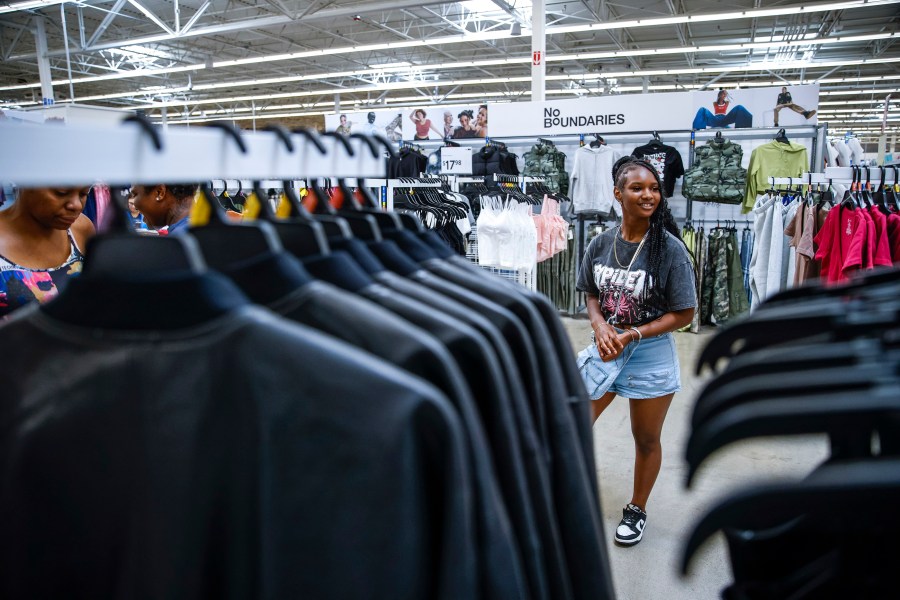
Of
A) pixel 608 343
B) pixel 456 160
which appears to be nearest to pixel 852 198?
pixel 608 343

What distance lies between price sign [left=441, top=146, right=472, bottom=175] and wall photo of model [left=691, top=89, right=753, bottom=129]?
3.11 metres

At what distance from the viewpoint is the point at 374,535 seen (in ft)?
2.11

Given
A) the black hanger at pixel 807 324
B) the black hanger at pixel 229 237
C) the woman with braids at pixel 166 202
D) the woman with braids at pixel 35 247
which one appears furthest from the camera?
the woman with braids at pixel 166 202

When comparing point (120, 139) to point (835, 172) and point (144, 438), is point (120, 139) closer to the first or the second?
point (144, 438)

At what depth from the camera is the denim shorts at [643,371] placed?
2516mm

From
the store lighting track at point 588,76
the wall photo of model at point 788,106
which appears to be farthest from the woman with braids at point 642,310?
the store lighting track at point 588,76

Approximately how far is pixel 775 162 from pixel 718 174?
0.58 metres

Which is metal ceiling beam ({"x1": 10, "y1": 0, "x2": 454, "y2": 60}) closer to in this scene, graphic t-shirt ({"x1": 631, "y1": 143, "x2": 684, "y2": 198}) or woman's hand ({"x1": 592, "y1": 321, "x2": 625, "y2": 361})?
graphic t-shirt ({"x1": 631, "y1": 143, "x2": 684, "y2": 198})

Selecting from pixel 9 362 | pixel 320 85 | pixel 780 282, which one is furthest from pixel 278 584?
pixel 320 85

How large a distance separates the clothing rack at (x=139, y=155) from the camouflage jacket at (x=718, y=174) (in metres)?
5.91

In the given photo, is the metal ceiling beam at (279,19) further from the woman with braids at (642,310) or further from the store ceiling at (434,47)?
the woman with braids at (642,310)

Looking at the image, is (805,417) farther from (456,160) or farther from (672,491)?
(456,160)

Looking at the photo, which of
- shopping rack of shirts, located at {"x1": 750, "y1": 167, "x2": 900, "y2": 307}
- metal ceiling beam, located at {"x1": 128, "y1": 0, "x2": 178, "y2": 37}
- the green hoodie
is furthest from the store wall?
metal ceiling beam, located at {"x1": 128, "y1": 0, "x2": 178, "y2": 37}

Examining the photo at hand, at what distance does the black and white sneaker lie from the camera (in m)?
2.68
